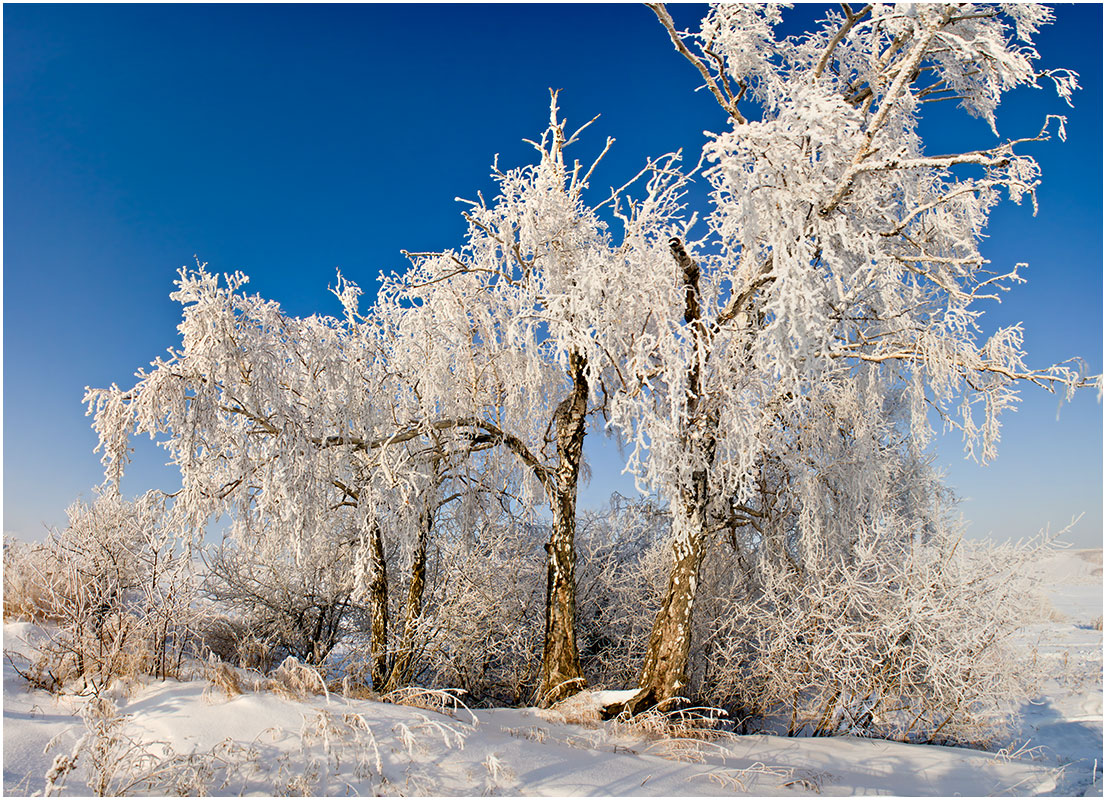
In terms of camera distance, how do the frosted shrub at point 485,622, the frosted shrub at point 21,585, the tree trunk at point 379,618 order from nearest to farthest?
the frosted shrub at point 21,585, the tree trunk at point 379,618, the frosted shrub at point 485,622

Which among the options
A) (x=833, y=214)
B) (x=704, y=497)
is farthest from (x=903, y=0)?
(x=704, y=497)

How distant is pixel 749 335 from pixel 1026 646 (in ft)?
15.5

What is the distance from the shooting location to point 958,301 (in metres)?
6.79

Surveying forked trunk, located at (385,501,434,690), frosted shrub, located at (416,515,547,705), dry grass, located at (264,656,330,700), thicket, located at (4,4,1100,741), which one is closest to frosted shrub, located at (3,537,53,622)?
thicket, located at (4,4,1100,741)

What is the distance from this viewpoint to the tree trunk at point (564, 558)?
7414 millimetres

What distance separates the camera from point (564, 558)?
777 centimetres

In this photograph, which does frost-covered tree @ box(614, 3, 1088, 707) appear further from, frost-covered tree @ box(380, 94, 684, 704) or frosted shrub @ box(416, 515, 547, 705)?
frosted shrub @ box(416, 515, 547, 705)

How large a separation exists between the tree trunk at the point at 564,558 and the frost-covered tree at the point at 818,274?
3.21 feet

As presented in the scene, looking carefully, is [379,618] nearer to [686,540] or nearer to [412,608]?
[412,608]

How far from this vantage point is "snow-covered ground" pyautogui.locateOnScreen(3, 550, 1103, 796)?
3.62 meters

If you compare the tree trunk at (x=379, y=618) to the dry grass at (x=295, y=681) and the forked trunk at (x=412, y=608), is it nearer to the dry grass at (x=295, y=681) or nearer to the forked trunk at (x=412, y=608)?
the forked trunk at (x=412, y=608)

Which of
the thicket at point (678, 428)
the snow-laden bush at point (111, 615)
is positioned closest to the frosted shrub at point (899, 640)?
the thicket at point (678, 428)

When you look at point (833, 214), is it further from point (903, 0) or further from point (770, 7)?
point (770, 7)

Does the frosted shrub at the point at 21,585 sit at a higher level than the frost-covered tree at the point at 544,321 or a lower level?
lower
